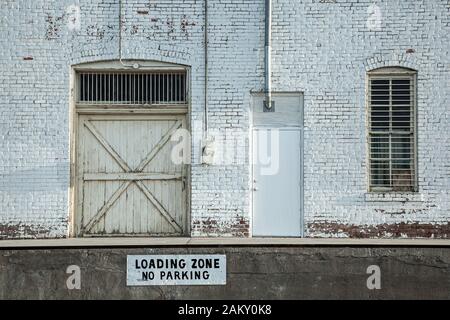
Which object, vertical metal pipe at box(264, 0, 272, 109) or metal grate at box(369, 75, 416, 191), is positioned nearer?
vertical metal pipe at box(264, 0, 272, 109)

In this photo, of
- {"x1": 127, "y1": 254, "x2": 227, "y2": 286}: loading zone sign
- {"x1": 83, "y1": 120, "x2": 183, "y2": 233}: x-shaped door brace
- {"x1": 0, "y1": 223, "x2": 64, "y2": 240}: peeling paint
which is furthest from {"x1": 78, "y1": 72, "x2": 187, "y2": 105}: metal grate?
{"x1": 127, "y1": 254, "x2": 227, "y2": 286}: loading zone sign

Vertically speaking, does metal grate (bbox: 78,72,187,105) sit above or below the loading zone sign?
above

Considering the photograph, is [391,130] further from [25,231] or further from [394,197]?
[25,231]

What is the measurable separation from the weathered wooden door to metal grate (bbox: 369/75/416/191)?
3179mm

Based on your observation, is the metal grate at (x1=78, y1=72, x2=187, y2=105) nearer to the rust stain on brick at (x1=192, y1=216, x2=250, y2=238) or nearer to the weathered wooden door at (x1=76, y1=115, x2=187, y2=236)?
the weathered wooden door at (x1=76, y1=115, x2=187, y2=236)

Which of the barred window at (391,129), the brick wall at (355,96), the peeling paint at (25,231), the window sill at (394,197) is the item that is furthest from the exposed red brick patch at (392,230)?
the peeling paint at (25,231)

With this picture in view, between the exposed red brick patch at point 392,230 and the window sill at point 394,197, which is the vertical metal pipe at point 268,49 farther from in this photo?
the exposed red brick patch at point 392,230

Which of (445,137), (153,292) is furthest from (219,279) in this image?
(445,137)

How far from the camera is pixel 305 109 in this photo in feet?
39.7

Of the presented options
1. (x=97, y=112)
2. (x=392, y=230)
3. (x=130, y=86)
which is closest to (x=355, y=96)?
(x=392, y=230)

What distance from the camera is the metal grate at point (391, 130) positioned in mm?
12227

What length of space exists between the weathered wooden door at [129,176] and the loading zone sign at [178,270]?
2.74 meters

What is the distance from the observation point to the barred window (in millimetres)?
12227

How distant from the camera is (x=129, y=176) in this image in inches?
485
